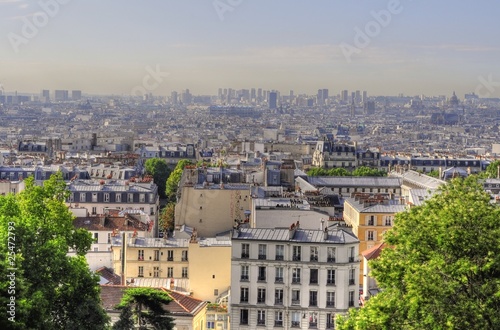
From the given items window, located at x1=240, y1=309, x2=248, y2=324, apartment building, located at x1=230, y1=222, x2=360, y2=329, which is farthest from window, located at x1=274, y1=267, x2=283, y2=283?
window, located at x1=240, y1=309, x2=248, y2=324

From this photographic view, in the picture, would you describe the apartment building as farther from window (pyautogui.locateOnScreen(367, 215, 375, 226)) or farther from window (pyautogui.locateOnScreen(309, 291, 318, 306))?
window (pyautogui.locateOnScreen(367, 215, 375, 226))

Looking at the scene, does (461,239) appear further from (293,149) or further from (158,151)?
(293,149)

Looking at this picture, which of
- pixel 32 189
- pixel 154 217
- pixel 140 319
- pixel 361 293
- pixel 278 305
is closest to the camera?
pixel 140 319

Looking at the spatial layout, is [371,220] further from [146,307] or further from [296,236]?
[146,307]

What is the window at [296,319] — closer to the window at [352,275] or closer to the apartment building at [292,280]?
the apartment building at [292,280]

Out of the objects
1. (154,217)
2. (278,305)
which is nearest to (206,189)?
(154,217)
